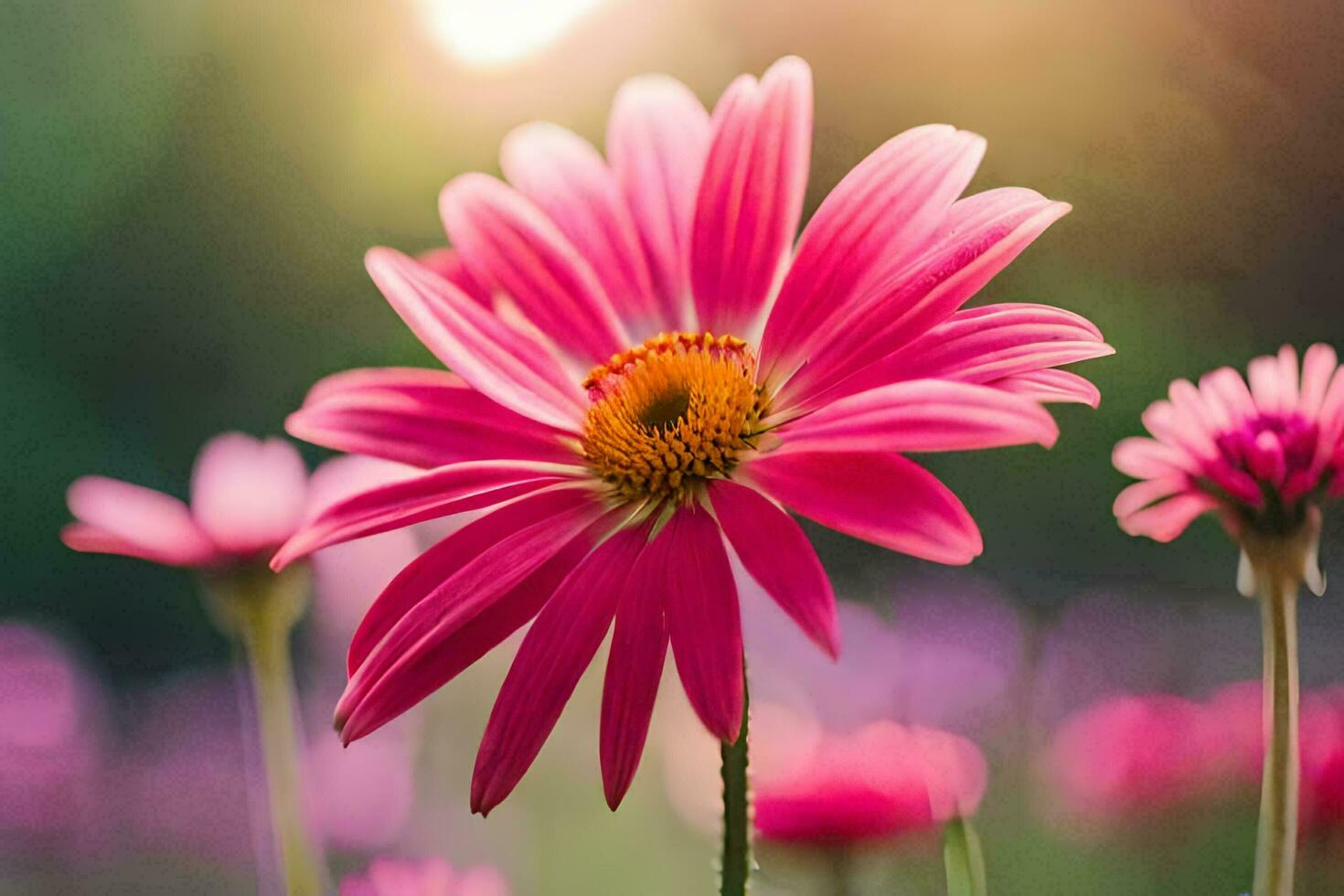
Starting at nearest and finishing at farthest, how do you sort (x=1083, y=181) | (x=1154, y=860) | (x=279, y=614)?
1. (x=279, y=614)
2. (x=1154, y=860)
3. (x=1083, y=181)

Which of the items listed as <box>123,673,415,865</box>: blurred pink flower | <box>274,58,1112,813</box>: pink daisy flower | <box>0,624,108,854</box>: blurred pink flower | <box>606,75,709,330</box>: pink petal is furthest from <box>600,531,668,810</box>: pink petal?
<box>0,624,108,854</box>: blurred pink flower

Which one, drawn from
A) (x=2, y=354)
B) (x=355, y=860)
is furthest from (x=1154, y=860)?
(x=2, y=354)

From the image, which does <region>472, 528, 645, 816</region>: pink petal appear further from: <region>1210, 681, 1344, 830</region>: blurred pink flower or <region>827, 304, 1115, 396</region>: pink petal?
<region>1210, 681, 1344, 830</region>: blurred pink flower

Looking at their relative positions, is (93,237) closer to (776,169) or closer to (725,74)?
(725,74)

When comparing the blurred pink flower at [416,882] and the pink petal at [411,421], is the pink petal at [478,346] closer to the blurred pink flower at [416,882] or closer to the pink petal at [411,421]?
the pink petal at [411,421]

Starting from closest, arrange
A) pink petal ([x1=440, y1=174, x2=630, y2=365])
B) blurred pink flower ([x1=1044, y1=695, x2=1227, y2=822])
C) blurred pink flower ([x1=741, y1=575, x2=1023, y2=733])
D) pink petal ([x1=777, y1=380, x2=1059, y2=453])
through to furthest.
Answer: pink petal ([x1=777, y1=380, x2=1059, y2=453])
pink petal ([x1=440, y1=174, x2=630, y2=365])
blurred pink flower ([x1=1044, y1=695, x2=1227, y2=822])
blurred pink flower ([x1=741, y1=575, x2=1023, y2=733])

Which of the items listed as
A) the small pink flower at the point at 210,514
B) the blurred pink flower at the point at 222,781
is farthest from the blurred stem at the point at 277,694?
the blurred pink flower at the point at 222,781
